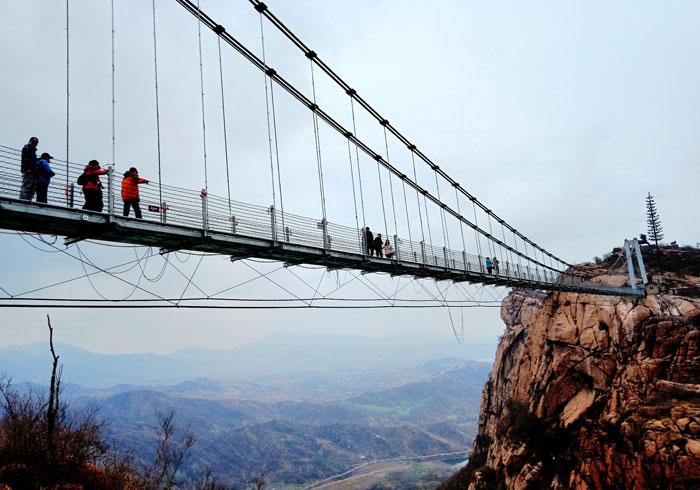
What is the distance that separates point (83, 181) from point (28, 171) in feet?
3.46

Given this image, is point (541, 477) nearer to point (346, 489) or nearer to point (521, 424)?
point (521, 424)

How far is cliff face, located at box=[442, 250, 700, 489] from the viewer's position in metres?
21.8

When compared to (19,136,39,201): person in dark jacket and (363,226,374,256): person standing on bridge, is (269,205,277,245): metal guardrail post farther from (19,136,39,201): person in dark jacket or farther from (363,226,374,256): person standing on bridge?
(19,136,39,201): person in dark jacket

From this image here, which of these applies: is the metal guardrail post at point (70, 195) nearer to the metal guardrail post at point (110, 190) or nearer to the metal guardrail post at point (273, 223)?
the metal guardrail post at point (110, 190)

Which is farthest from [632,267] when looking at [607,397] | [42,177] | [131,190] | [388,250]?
[42,177]

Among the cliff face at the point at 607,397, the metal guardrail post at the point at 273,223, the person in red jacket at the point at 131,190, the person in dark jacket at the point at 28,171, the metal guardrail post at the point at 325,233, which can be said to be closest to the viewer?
the person in dark jacket at the point at 28,171

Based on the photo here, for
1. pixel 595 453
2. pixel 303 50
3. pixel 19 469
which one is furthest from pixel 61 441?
pixel 595 453

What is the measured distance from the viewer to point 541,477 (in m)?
28.0

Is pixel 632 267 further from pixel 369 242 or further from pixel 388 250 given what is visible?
pixel 369 242

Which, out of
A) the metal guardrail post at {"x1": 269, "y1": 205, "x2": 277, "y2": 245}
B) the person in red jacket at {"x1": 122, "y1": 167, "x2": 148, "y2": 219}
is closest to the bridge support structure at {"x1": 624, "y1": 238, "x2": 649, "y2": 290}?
the metal guardrail post at {"x1": 269, "y1": 205, "x2": 277, "y2": 245}

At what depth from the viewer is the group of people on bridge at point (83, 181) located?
8.80m

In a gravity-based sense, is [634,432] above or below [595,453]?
above

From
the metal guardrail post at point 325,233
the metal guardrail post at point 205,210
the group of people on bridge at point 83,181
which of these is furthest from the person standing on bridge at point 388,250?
the group of people on bridge at point 83,181

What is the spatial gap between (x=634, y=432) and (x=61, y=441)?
35.3 meters
